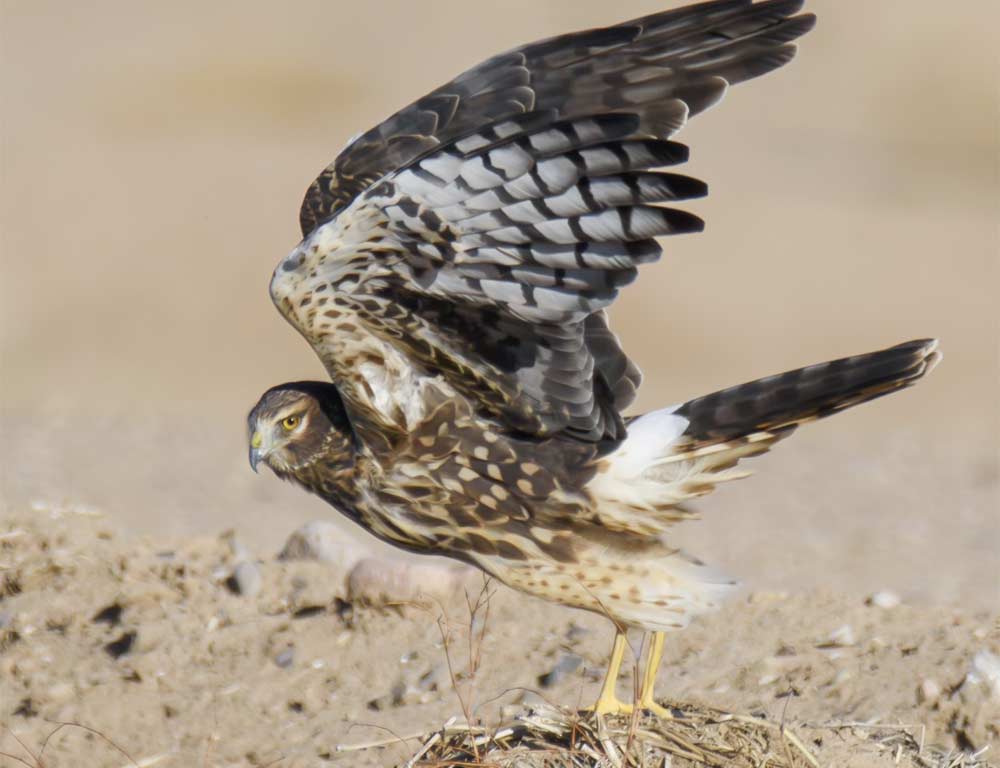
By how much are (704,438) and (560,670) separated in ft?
3.31

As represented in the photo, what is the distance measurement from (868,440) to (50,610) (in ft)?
18.7

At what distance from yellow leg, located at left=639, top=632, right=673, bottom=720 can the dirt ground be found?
0.19 m

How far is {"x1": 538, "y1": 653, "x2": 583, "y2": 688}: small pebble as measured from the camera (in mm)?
5024

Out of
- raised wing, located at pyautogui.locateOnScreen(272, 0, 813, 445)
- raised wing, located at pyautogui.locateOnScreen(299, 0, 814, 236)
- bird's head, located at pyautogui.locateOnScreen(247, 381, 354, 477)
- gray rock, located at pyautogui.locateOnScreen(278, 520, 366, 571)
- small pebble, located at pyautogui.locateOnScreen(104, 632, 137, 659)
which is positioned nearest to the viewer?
raised wing, located at pyautogui.locateOnScreen(272, 0, 813, 445)

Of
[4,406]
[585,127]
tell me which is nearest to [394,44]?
[4,406]

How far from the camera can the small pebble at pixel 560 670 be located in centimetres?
502

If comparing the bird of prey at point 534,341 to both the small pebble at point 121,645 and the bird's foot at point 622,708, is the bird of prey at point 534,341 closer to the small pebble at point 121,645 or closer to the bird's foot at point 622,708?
the bird's foot at point 622,708

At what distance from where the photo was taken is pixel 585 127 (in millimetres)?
3768

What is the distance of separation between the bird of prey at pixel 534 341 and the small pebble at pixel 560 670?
401mm

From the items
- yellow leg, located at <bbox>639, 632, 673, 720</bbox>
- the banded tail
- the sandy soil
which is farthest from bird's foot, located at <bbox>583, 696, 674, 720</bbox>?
the banded tail

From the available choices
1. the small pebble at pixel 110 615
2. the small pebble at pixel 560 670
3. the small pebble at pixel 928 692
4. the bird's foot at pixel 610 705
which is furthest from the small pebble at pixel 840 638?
the small pebble at pixel 110 615

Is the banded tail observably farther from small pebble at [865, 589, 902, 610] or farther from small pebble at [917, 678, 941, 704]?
small pebble at [865, 589, 902, 610]

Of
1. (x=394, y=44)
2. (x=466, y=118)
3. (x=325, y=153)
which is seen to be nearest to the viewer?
(x=466, y=118)

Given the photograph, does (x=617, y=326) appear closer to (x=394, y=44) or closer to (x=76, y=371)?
(x=76, y=371)
